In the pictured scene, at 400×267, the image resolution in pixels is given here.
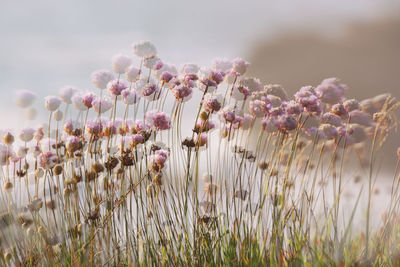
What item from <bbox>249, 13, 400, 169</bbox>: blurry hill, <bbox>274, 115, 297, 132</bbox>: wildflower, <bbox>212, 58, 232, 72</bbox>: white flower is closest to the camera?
<bbox>274, 115, 297, 132</bbox>: wildflower

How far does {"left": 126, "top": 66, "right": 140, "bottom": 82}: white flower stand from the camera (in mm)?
2377

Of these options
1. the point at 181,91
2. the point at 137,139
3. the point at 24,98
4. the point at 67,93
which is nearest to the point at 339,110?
the point at 181,91

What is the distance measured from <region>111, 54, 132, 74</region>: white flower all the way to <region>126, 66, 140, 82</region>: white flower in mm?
40

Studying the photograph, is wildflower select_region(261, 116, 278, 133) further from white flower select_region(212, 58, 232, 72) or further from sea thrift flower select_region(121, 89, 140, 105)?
sea thrift flower select_region(121, 89, 140, 105)

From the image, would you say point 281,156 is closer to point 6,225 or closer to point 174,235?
point 174,235

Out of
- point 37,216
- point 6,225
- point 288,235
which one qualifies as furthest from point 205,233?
point 6,225

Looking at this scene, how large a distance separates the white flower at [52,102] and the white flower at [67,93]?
0.03 m

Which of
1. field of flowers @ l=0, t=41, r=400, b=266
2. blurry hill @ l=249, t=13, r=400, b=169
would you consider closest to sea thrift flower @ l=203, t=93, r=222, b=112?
field of flowers @ l=0, t=41, r=400, b=266

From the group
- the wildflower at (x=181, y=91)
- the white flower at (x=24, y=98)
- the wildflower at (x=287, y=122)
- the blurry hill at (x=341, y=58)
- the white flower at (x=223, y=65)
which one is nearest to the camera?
the wildflower at (x=287, y=122)

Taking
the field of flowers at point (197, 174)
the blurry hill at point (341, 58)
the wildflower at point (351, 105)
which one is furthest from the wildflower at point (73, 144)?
the blurry hill at point (341, 58)

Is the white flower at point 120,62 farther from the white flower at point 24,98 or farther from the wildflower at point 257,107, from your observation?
the wildflower at point 257,107

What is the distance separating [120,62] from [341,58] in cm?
374

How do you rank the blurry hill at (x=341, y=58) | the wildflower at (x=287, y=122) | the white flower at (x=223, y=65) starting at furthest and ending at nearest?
the blurry hill at (x=341, y=58) → the white flower at (x=223, y=65) → the wildflower at (x=287, y=122)

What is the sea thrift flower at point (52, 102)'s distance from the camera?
2.43 metres
